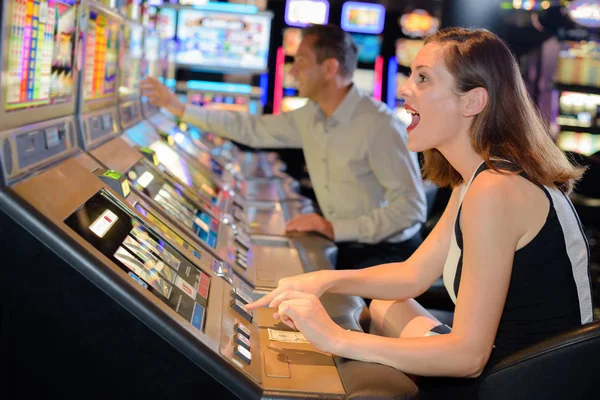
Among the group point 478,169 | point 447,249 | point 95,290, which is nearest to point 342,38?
point 447,249

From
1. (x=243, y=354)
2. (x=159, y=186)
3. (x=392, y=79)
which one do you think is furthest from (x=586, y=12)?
(x=243, y=354)

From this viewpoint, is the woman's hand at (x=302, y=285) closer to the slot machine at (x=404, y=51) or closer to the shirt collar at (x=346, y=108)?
the shirt collar at (x=346, y=108)

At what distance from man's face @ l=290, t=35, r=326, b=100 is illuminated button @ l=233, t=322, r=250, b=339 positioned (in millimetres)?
1951

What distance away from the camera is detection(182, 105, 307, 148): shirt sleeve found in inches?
143

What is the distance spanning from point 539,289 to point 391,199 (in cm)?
147

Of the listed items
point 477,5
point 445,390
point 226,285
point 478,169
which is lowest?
point 445,390

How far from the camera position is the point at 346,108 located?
318 centimetres

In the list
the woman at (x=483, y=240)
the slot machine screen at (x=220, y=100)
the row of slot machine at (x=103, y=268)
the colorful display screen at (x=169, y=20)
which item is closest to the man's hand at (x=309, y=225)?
the row of slot machine at (x=103, y=268)

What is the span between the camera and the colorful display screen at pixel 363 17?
25.7 feet

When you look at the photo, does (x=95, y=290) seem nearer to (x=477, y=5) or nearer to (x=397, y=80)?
(x=477, y=5)

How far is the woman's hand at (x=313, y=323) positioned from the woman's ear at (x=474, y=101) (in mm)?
534

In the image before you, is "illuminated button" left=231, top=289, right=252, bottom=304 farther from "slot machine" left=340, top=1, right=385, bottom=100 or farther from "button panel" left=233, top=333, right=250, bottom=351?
"slot machine" left=340, top=1, right=385, bottom=100

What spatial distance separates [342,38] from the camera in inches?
132

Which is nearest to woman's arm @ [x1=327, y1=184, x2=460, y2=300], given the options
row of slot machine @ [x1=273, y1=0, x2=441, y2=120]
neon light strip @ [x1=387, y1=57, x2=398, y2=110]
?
row of slot machine @ [x1=273, y1=0, x2=441, y2=120]
